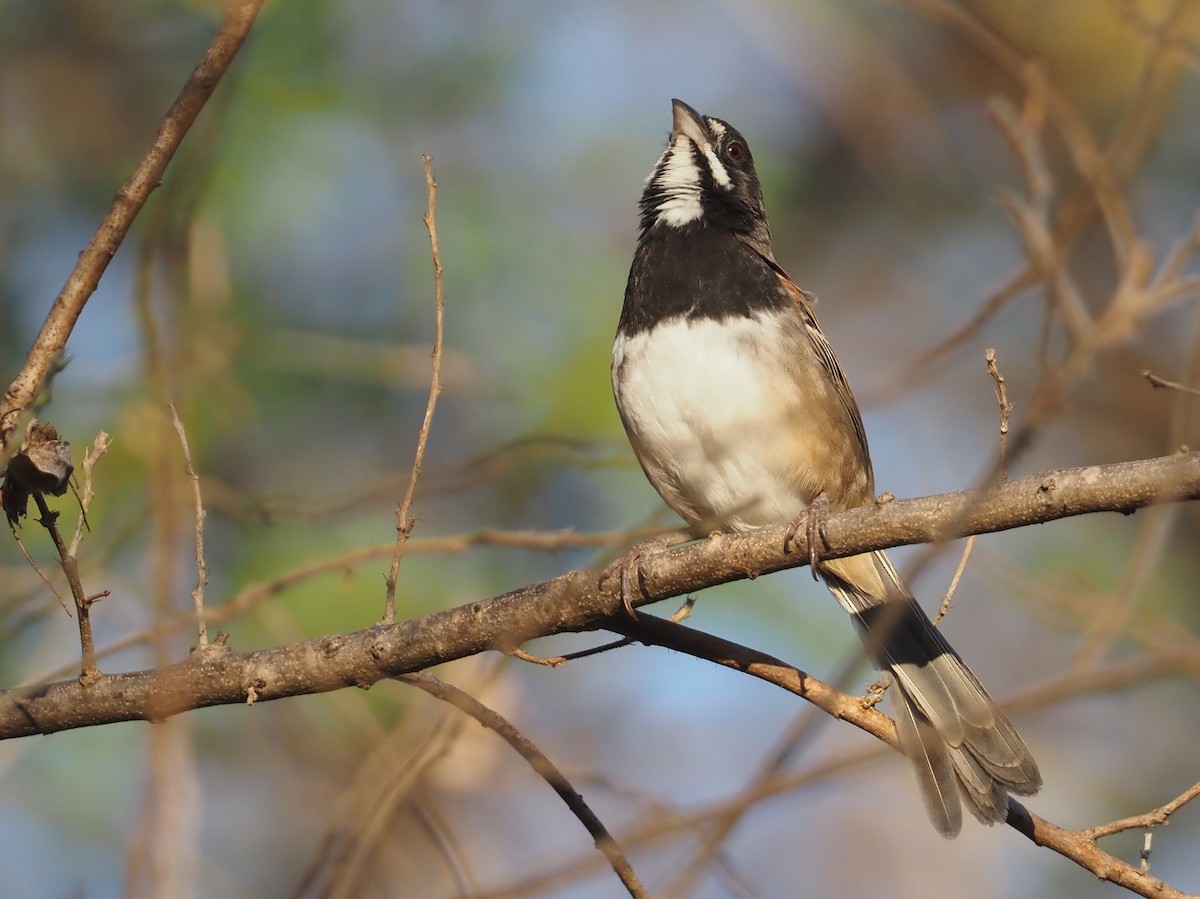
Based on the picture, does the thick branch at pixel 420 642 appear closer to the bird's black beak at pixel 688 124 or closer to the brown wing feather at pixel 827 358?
the brown wing feather at pixel 827 358

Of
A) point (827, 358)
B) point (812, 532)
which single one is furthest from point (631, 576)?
point (827, 358)

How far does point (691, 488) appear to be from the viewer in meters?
4.51

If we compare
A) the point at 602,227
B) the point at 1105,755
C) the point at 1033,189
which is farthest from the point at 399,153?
the point at 1105,755

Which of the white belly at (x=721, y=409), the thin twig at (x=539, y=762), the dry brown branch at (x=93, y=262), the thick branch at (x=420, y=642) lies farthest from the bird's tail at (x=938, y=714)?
the dry brown branch at (x=93, y=262)

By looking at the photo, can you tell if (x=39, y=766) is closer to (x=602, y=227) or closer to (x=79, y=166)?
(x=79, y=166)

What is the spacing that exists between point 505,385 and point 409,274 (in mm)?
969

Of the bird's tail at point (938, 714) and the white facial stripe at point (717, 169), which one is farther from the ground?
the white facial stripe at point (717, 169)

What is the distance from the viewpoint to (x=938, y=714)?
3969mm

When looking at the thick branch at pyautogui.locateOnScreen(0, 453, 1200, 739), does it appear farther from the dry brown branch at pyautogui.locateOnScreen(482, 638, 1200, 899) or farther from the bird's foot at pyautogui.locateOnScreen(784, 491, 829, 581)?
the dry brown branch at pyautogui.locateOnScreen(482, 638, 1200, 899)

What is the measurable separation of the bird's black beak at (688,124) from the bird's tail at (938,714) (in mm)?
1824

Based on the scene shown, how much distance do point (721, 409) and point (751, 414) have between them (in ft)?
0.35

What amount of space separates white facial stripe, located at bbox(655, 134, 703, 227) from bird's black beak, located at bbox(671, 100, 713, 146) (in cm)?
2

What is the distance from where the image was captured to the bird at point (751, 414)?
412 centimetres

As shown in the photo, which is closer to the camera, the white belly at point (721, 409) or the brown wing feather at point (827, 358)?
the white belly at point (721, 409)
